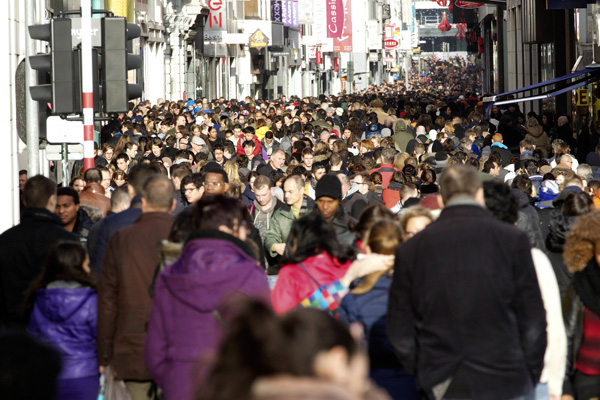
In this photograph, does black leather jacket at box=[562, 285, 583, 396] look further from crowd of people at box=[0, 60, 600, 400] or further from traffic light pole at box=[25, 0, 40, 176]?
traffic light pole at box=[25, 0, 40, 176]

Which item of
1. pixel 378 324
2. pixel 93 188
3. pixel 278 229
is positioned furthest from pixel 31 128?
pixel 378 324

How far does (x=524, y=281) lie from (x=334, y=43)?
77.8 metres

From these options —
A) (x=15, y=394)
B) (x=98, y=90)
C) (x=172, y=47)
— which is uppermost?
(x=172, y=47)

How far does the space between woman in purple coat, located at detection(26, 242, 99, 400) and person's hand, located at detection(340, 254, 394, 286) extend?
1.35m

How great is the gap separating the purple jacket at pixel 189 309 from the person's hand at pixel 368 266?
2.69 feet

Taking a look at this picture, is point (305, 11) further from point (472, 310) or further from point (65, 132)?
point (472, 310)

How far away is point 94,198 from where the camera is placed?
33.2ft

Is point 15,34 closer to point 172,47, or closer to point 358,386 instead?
point 358,386

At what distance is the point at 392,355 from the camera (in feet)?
18.1

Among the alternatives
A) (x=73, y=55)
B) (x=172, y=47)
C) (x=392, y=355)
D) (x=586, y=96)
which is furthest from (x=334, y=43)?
(x=392, y=355)

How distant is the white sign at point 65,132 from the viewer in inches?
453

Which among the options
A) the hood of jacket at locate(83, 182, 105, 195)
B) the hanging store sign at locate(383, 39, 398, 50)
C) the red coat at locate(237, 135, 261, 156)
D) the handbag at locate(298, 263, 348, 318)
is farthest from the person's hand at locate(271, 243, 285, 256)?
the hanging store sign at locate(383, 39, 398, 50)

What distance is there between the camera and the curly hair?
18.9 feet

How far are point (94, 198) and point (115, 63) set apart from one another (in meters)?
1.33
